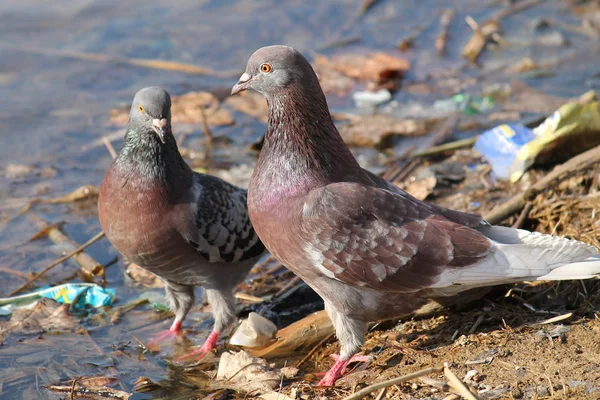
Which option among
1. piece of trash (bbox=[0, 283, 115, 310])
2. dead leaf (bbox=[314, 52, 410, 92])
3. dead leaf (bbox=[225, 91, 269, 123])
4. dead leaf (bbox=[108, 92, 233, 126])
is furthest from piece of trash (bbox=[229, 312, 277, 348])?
dead leaf (bbox=[314, 52, 410, 92])

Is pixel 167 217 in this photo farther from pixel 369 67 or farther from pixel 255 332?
pixel 369 67

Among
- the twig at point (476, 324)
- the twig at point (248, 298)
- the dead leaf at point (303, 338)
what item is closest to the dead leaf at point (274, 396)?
the dead leaf at point (303, 338)

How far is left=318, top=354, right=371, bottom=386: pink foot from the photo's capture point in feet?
15.7

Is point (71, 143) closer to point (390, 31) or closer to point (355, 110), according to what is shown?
point (355, 110)

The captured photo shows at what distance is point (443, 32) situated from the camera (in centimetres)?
1170

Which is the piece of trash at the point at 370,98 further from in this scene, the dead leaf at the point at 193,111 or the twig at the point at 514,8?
the twig at the point at 514,8

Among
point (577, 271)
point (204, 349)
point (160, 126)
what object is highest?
point (160, 126)

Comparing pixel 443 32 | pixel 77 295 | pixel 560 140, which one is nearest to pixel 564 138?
pixel 560 140

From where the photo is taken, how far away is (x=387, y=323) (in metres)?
5.44

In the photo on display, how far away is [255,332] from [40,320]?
163 cm

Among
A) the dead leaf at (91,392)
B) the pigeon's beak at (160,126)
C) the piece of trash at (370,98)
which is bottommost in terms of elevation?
the dead leaf at (91,392)

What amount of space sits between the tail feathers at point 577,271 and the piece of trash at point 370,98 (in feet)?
17.2

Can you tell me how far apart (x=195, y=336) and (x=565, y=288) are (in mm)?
2719

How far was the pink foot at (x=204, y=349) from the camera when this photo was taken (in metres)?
5.70
